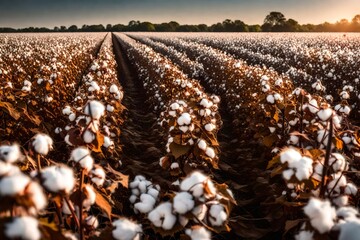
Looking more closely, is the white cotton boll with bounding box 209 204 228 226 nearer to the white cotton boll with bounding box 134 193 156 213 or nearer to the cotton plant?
the cotton plant

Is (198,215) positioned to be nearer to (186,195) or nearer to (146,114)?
(186,195)

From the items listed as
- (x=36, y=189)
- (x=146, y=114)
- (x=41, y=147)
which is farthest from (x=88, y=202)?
(x=146, y=114)

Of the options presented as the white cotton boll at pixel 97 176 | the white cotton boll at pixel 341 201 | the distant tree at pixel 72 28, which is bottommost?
the distant tree at pixel 72 28

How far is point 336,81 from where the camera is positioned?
1366 centimetres

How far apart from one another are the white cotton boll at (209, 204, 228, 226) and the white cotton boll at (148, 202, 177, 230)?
8.8 inches

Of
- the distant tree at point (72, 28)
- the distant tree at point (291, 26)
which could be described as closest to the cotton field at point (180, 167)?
the distant tree at point (291, 26)

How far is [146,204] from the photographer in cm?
256

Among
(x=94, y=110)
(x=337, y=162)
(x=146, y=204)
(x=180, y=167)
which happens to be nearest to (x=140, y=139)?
(x=180, y=167)

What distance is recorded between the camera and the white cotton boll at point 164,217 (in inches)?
77.1

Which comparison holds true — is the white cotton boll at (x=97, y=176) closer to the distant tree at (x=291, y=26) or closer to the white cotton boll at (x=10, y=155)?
the white cotton boll at (x=10, y=155)

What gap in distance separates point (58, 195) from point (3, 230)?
43 cm

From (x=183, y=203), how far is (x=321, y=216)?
69cm

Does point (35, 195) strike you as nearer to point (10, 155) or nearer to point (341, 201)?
point (10, 155)

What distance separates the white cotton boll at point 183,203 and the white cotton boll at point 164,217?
8 cm
